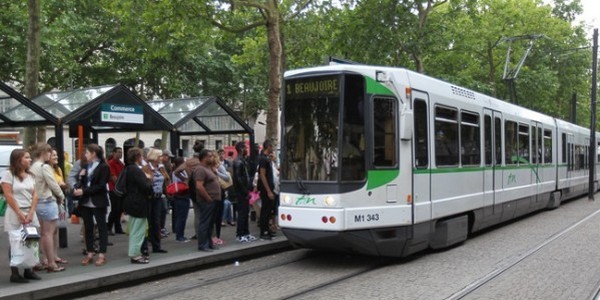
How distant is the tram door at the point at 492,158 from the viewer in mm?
11164

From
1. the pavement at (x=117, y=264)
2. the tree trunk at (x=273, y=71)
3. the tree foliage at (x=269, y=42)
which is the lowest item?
the pavement at (x=117, y=264)

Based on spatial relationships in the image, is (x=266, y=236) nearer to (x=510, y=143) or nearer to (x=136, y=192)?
(x=136, y=192)

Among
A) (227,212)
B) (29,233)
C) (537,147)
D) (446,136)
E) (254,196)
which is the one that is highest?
(446,136)

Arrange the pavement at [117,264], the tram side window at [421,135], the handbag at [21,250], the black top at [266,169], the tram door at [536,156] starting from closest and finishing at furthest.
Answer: the handbag at [21,250], the pavement at [117,264], the tram side window at [421,135], the black top at [266,169], the tram door at [536,156]

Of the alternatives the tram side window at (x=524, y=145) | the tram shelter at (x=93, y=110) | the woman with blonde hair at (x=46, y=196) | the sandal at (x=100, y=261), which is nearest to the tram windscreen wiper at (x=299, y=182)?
the sandal at (x=100, y=261)

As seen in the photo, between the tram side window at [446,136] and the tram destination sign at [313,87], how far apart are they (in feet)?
6.94

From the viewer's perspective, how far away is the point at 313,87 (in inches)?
323

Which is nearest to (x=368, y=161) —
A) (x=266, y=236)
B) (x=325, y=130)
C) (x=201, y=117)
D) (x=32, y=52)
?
(x=325, y=130)

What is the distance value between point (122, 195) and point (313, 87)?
314cm

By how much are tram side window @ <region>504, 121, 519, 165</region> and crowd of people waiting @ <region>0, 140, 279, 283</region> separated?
5170 millimetres

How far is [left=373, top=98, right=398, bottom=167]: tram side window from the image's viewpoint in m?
7.99

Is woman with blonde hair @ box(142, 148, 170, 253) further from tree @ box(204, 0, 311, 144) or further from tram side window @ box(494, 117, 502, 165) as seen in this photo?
tram side window @ box(494, 117, 502, 165)

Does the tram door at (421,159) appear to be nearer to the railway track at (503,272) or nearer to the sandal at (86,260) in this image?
the railway track at (503,272)

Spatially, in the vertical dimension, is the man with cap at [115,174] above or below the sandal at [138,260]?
above
